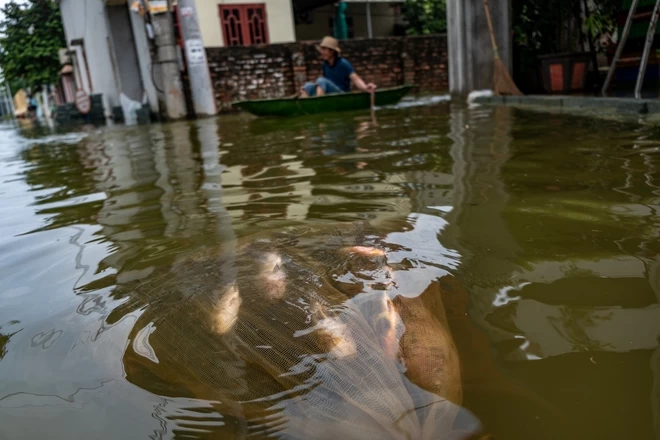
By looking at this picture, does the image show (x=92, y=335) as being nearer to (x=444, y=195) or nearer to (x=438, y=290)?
(x=438, y=290)

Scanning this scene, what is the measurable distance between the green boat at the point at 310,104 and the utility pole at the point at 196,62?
452 centimetres

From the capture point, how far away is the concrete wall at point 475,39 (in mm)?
8523

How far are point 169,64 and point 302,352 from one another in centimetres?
1247

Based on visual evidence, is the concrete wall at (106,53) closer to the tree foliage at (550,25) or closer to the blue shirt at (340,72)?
the blue shirt at (340,72)

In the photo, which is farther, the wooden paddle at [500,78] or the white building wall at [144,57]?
the white building wall at [144,57]

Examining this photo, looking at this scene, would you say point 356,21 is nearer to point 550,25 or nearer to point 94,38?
point 94,38

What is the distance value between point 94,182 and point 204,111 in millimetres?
9228

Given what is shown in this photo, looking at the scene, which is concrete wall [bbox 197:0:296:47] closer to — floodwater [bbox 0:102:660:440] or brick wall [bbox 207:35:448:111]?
brick wall [bbox 207:35:448:111]

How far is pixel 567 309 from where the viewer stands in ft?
4.43

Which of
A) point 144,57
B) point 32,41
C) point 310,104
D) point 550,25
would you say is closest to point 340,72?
point 310,104

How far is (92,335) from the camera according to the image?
1.38 metres

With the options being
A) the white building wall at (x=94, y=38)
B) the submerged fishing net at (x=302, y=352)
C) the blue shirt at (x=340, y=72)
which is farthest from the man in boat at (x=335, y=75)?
the submerged fishing net at (x=302, y=352)

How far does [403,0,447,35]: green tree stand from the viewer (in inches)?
710

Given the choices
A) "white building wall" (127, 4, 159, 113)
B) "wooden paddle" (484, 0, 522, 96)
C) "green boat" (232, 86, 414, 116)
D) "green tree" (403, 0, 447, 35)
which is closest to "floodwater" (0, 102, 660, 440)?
"wooden paddle" (484, 0, 522, 96)
